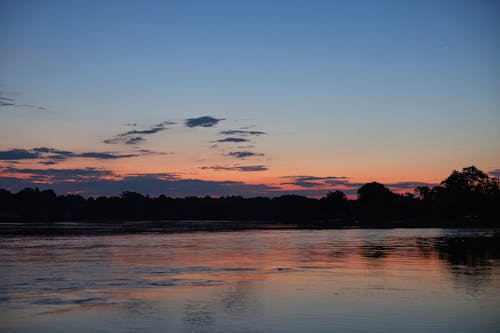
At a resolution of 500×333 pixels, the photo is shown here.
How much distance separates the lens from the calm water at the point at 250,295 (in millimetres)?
14688

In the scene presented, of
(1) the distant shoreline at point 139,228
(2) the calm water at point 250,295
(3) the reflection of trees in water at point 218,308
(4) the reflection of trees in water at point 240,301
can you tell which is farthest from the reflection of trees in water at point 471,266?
(1) the distant shoreline at point 139,228

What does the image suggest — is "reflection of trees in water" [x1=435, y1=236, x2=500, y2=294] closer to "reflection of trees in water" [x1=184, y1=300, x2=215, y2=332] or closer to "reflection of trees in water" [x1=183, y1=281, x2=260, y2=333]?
"reflection of trees in water" [x1=183, y1=281, x2=260, y2=333]

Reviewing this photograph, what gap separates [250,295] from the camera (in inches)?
757

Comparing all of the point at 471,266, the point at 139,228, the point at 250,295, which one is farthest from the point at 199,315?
the point at 139,228

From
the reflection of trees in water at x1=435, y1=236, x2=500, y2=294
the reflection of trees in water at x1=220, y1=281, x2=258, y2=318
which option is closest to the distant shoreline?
the reflection of trees in water at x1=435, y1=236, x2=500, y2=294

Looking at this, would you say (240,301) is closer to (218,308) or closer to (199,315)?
(218,308)

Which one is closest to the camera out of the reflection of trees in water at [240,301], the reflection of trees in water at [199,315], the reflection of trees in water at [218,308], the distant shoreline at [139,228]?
the reflection of trees in water at [199,315]

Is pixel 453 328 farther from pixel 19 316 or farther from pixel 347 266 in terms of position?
pixel 347 266

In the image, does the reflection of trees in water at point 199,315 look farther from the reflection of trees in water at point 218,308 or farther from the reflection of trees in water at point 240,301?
the reflection of trees in water at point 240,301

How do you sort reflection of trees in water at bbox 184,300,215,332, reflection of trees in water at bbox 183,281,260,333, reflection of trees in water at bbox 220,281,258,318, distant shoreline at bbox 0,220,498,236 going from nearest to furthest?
reflection of trees in water at bbox 184,300,215,332 < reflection of trees in water at bbox 183,281,260,333 < reflection of trees in water at bbox 220,281,258,318 < distant shoreline at bbox 0,220,498,236

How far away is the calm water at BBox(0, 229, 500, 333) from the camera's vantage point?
48.2ft

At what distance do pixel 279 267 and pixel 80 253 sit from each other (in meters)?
15.4

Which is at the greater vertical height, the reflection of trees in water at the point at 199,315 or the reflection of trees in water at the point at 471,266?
the reflection of trees in water at the point at 471,266

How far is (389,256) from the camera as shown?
34.2 meters
